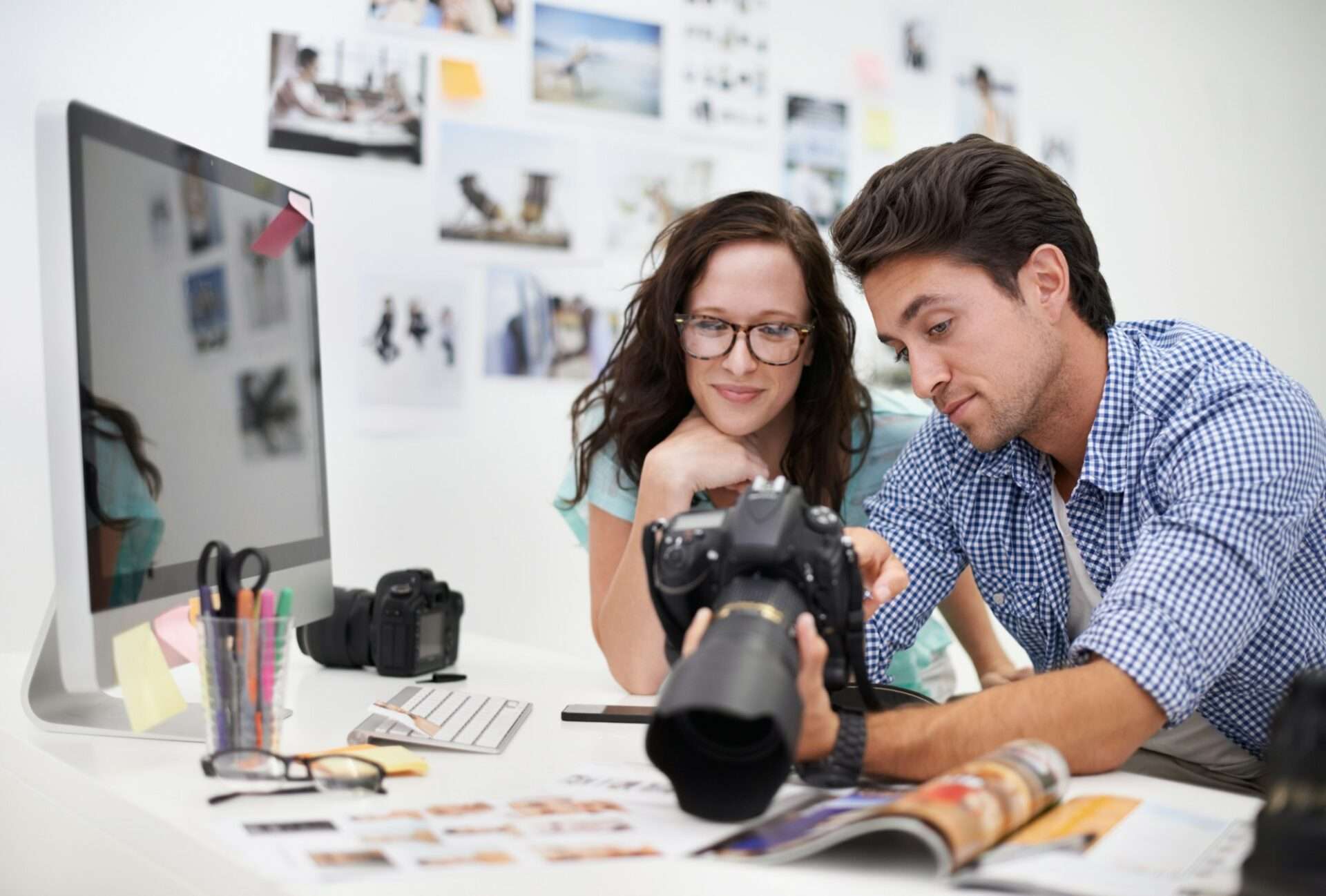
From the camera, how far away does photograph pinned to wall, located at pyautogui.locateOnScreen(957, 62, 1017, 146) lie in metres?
2.61

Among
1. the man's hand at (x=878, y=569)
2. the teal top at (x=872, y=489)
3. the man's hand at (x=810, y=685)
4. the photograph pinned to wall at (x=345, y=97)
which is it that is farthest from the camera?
the photograph pinned to wall at (x=345, y=97)

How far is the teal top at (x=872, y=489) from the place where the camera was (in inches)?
65.5

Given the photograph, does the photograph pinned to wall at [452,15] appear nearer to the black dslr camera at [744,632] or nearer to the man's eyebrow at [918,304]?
the man's eyebrow at [918,304]

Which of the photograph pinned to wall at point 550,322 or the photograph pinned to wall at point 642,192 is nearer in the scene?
the photograph pinned to wall at point 550,322

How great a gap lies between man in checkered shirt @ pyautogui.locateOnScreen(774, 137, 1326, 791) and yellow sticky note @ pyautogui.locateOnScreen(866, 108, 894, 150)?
118 cm

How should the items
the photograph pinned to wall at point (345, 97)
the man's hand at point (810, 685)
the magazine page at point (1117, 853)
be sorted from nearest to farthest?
the magazine page at point (1117, 853) < the man's hand at point (810, 685) < the photograph pinned to wall at point (345, 97)

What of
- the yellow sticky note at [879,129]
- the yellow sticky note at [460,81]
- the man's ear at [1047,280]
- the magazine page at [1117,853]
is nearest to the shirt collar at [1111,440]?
the man's ear at [1047,280]

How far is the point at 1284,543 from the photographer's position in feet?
3.34

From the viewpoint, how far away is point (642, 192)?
2229 mm

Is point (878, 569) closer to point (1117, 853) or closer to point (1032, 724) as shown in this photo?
point (1032, 724)

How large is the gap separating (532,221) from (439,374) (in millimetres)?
334

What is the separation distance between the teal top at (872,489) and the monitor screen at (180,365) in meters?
0.51

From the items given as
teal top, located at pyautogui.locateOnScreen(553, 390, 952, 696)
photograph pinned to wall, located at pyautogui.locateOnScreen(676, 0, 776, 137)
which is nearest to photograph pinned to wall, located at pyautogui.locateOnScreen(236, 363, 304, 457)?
teal top, located at pyautogui.locateOnScreen(553, 390, 952, 696)

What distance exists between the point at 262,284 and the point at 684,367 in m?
0.66
